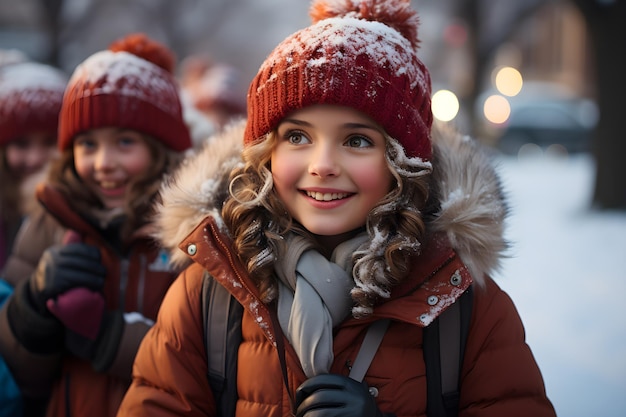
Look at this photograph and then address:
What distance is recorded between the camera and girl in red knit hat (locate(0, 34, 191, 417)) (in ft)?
8.41

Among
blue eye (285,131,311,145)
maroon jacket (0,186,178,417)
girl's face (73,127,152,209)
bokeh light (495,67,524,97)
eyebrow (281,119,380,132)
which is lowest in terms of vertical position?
maroon jacket (0,186,178,417)

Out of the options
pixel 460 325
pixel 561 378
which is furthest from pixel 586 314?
pixel 460 325

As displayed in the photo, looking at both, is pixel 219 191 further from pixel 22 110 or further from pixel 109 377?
pixel 22 110

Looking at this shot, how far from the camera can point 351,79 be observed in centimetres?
202

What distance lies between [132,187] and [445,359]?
1.55 m

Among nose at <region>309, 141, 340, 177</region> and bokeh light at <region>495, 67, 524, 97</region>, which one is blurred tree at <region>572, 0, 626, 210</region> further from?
bokeh light at <region>495, 67, 524, 97</region>

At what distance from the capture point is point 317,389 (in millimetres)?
1915

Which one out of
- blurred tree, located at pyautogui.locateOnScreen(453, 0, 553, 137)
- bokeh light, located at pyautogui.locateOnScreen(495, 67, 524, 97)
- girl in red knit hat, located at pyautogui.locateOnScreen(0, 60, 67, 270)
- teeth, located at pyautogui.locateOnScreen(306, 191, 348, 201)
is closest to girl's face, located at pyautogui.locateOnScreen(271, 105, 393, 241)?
teeth, located at pyautogui.locateOnScreen(306, 191, 348, 201)

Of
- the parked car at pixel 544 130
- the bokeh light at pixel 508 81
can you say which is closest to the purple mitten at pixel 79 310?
the parked car at pixel 544 130

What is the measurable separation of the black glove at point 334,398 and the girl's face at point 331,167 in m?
0.46

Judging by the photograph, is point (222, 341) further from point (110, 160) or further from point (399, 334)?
point (110, 160)

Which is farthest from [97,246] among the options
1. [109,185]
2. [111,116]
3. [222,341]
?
[222,341]

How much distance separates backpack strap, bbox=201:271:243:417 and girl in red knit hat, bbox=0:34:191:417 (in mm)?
563

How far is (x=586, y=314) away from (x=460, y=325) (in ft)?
11.9
